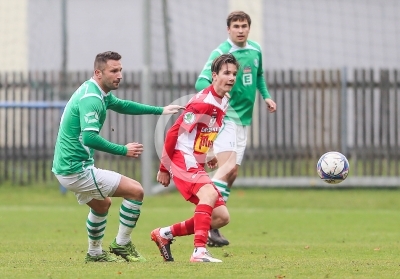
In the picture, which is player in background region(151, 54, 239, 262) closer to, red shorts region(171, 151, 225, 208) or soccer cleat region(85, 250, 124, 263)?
red shorts region(171, 151, 225, 208)

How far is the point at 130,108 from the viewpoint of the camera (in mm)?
8992

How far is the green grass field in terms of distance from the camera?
25.5ft

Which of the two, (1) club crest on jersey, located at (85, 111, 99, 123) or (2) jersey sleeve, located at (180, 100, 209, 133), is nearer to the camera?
(1) club crest on jersey, located at (85, 111, 99, 123)

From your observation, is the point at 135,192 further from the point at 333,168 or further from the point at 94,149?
the point at 333,168

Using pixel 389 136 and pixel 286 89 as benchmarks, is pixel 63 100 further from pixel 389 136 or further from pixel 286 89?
pixel 389 136

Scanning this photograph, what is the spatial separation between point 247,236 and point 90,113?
411cm

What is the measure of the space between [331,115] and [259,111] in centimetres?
148

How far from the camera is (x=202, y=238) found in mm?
8352

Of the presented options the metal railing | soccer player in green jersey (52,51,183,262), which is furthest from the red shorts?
the metal railing

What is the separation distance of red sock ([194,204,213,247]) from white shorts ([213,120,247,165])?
95.3 inches

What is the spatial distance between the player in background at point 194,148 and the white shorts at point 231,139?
1.94 meters

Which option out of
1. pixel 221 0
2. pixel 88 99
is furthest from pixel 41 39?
pixel 88 99

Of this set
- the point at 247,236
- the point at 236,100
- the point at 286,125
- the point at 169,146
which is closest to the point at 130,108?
the point at 169,146

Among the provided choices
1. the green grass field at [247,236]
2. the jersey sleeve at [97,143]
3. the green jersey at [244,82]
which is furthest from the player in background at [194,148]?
the green jersey at [244,82]
